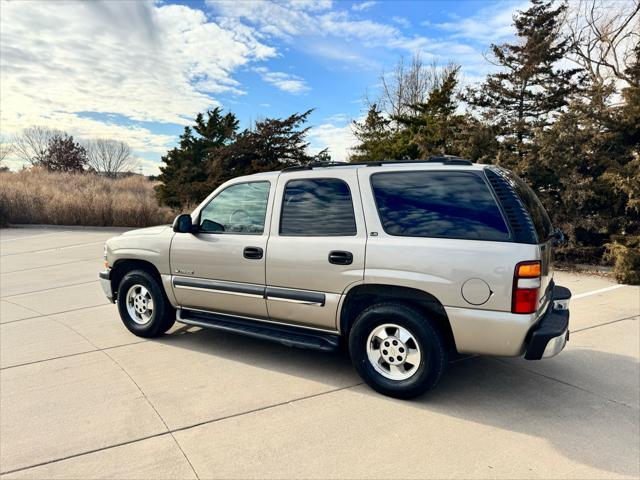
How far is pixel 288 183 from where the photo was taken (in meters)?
4.15

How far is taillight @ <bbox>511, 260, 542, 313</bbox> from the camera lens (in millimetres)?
3049

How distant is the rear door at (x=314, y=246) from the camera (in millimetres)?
3678

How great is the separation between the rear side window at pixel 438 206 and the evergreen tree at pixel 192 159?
16.8 metres

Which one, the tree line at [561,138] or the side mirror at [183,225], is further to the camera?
the tree line at [561,138]

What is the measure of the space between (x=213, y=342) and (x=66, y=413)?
5.66 ft

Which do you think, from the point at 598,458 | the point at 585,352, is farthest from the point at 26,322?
the point at 585,352

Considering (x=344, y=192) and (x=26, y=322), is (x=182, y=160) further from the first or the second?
(x=344, y=192)

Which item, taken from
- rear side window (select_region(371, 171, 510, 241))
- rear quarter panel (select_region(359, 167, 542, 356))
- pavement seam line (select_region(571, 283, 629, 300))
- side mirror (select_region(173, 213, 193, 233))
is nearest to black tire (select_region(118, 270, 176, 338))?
side mirror (select_region(173, 213, 193, 233))

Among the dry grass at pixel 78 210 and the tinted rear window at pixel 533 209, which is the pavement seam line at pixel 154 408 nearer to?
the tinted rear window at pixel 533 209

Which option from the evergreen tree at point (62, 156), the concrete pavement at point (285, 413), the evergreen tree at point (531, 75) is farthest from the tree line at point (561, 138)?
the evergreen tree at point (62, 156)

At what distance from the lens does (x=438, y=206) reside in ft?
11.2

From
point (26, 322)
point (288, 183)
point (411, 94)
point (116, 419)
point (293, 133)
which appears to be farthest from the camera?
point (411, 94)

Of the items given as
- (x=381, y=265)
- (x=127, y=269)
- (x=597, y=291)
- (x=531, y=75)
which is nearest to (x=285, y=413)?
(x=381, y=265)

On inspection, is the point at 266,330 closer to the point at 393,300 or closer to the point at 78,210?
the point at 393,300
